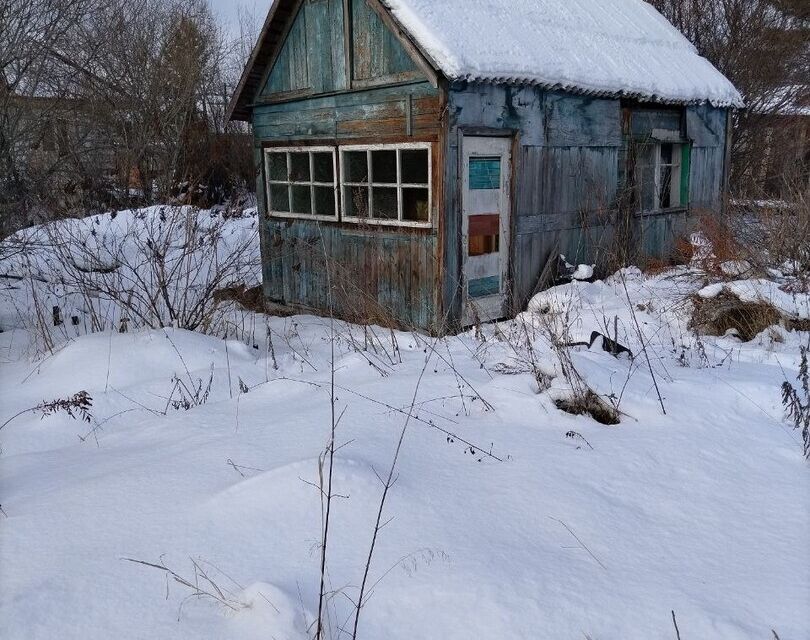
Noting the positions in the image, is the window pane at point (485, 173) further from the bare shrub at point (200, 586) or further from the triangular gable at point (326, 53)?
the bare shrub at point (200, 586)

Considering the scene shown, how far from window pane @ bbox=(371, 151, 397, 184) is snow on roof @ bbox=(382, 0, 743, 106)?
142cm

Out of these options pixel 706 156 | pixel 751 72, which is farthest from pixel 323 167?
pixel 751 72

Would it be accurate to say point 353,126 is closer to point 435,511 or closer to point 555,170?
point 555,170

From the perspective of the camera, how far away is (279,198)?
950 cm

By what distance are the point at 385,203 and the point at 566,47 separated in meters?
2.89

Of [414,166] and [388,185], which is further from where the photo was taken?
[388,185]

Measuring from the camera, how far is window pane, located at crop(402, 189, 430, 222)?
7723 mm

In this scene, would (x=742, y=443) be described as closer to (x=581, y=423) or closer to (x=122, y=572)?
(x=581, y=423)

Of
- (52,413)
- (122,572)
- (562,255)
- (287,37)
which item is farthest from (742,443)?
(287,37)

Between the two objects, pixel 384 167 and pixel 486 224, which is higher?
pixel 384 167

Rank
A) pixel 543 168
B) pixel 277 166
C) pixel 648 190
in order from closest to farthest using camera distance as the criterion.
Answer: pixel 543 168, pixel 277 166, pixel 648 190

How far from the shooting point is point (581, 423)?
3.24 m

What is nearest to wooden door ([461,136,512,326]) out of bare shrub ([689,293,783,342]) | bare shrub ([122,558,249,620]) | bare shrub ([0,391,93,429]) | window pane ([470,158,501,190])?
window pane ([470,158,501,190])

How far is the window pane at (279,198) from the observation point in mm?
9398
